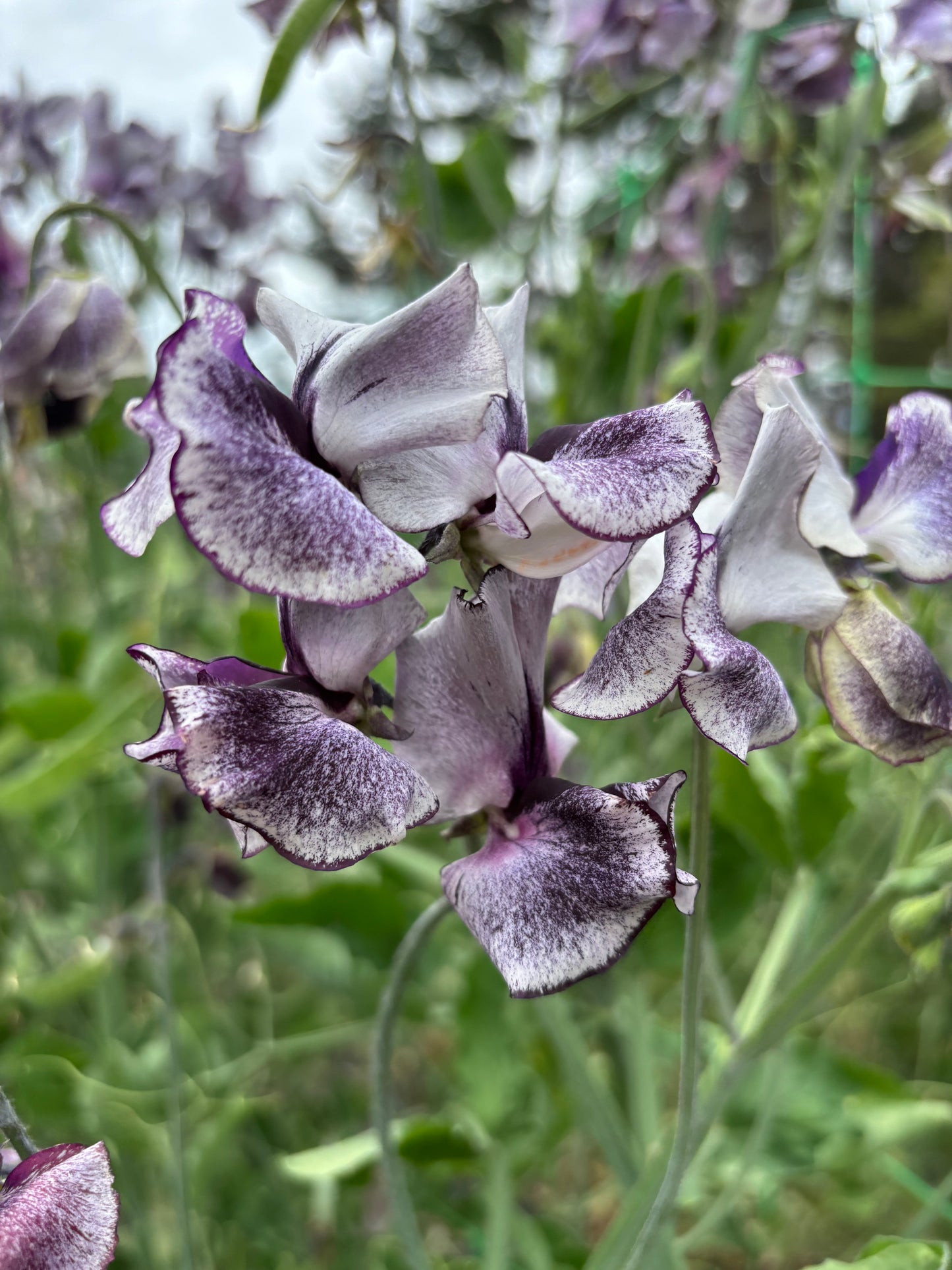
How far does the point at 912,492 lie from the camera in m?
0.39

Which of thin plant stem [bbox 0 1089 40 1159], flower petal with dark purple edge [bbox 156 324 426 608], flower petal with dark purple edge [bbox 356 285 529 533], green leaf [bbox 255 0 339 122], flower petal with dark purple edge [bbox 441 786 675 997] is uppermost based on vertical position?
green leaf [bbox 255 0 339 122]

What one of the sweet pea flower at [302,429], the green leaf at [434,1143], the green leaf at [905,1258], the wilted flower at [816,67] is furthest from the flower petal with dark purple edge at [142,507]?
the wilted flower at [816,67]

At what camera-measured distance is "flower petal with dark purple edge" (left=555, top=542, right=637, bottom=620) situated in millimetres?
333

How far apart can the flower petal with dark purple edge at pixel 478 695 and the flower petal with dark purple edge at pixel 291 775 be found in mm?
49

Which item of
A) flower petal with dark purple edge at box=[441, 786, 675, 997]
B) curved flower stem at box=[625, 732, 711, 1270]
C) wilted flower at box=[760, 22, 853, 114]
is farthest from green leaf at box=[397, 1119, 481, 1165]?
wilted flower at box=[760, 22, 853, 114]

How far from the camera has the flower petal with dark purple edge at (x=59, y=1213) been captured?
24cm

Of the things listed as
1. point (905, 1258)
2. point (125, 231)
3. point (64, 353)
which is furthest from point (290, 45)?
point (905, 1258)

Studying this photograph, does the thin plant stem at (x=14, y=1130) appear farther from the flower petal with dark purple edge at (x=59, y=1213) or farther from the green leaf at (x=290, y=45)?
the green leaf at (x=290, y=45)

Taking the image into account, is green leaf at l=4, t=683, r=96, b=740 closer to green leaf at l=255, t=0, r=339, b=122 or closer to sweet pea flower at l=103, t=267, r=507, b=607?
green leaf at l=255, t=0, r=339, b=122

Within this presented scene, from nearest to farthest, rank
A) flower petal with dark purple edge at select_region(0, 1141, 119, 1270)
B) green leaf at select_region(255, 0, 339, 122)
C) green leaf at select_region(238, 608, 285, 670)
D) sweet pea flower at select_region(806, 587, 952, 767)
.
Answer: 1. flower petal with dark purple edge at select_region(0, 1141, 119, 1270)
2. sweet pea flower at select_region(806, 587, 952, 767)
3. green leaf at select_region(255, 0, 339, 122)
4. green leaf at select_region(238, 608, 285, 670)

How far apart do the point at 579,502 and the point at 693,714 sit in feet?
0.22

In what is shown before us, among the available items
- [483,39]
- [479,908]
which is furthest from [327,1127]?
[483,39]

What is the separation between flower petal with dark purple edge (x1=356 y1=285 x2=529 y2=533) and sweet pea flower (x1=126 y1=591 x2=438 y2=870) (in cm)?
3

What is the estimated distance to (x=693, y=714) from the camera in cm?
28
